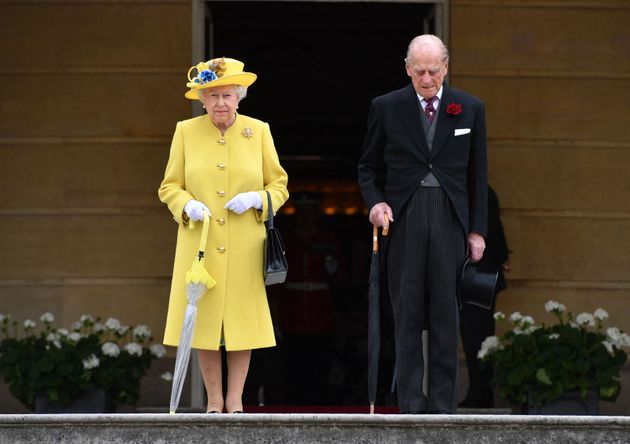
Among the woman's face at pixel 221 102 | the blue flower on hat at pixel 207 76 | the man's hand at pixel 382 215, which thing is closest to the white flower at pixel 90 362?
the woman's face at pixel 221 102

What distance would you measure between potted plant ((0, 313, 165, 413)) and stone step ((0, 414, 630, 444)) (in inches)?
134

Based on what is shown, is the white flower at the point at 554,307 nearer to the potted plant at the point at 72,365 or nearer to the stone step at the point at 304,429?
the potted plant at the point at 72,365

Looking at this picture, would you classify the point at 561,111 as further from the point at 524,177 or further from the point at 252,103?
the point at 252,103

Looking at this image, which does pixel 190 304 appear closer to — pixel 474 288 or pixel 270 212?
pixel 270 212

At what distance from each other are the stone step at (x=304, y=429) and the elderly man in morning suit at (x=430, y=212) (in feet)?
2.59

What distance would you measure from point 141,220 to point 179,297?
→ 10.7ft

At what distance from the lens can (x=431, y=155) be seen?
7.53 metres

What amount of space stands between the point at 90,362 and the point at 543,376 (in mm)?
2613

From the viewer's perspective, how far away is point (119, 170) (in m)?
10.9

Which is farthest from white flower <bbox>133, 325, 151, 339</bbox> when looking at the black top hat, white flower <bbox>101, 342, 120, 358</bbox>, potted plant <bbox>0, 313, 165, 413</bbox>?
the black top hat

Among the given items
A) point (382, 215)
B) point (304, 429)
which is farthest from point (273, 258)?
point (304, 429)

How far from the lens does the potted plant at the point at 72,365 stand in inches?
395

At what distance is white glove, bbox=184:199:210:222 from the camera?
7.60 metres

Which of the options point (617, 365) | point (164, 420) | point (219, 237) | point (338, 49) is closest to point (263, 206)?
point (219, 237)
